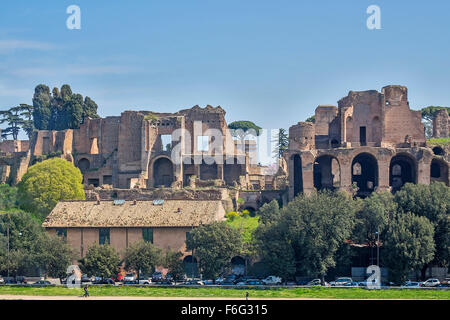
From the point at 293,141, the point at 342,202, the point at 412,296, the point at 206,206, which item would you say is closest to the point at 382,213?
the point at 342,202

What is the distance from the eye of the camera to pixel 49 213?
245 feet

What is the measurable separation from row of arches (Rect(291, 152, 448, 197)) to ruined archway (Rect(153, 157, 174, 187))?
14.3 m

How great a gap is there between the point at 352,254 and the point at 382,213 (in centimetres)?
355

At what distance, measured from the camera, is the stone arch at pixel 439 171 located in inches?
3019

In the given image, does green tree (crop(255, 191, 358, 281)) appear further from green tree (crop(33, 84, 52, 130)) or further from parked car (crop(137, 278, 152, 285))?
green tree (crop(33, 84, 52, 130))

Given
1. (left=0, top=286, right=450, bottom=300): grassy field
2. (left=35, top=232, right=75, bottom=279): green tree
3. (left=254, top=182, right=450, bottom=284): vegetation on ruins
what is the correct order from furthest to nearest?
(left=35, top=232, right=75, bottom=279): green tree, (left=254, top=182, right=450, bottom=284): vegetation on ruins, (left=0, top=286, right=450, bottom=300): grassy field

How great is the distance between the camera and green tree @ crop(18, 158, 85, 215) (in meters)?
75.8

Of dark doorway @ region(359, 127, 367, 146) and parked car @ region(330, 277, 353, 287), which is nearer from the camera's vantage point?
parked car @ region(330, 277, 353, 287)

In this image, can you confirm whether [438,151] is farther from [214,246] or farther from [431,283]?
[214,246]

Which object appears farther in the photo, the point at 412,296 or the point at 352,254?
the point at 352,254

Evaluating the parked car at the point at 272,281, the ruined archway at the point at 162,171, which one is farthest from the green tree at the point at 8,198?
the parked car at the point at 272,281

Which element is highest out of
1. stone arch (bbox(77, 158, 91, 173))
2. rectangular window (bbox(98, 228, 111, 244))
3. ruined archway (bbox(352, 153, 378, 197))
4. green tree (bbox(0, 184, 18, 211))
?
stone arch (bbox(77, 158, 91, 173))

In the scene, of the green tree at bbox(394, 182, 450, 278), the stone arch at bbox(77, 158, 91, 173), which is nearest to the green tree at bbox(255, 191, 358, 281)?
the green tree at bbox(394, 182, 450, 278)
